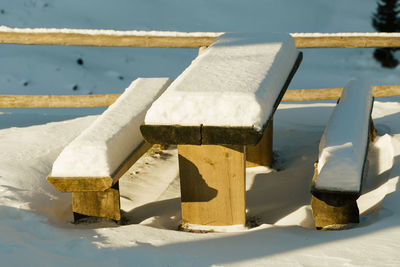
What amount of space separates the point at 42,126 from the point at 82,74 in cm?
745

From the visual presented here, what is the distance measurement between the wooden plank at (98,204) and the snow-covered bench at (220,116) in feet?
1.39

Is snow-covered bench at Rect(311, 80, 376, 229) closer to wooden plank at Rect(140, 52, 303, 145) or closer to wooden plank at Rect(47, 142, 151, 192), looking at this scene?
wooden plank at Rect(140, 52, 303, 145)

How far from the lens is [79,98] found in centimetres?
586

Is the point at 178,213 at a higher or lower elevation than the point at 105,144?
lower

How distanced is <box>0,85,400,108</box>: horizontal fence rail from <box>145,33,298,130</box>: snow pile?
2.39m

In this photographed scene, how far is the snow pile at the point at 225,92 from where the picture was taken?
2900 mm

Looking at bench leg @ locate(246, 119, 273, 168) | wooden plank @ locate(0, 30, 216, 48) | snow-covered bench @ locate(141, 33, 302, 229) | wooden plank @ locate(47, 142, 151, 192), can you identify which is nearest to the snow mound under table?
snow-covered bench @ locate(141, 33, 302, 229)

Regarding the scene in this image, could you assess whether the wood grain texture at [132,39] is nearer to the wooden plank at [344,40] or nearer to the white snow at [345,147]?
the wooden plank at [344,40]

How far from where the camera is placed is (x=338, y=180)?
3.13 metres

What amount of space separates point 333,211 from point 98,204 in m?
1.42

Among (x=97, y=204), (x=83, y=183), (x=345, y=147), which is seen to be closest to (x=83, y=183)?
(x=83, y=183)

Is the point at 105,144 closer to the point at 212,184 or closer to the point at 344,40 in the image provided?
the point at 212,184

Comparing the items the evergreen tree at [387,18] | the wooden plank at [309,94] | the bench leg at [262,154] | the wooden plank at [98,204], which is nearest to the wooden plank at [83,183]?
the wooden plank at [98,204]

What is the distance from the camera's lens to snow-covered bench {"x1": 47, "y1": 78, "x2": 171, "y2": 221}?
323 cm
